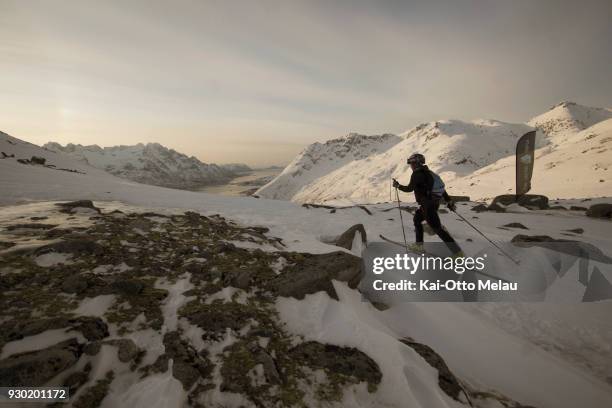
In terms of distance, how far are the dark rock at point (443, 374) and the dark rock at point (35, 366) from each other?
404cm

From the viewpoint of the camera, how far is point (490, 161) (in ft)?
383

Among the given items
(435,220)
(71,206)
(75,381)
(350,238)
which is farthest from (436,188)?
(71,206)

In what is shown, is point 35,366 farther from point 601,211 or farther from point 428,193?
point 601,211

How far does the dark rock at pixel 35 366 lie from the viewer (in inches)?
93.3

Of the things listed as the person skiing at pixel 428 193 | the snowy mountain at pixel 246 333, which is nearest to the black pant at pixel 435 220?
the person skiing at pixel 428 193

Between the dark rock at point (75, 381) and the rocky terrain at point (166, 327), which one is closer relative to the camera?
the dark rock at point (75, 381)

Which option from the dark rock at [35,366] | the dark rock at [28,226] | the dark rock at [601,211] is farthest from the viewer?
the dark rock at [601,211]

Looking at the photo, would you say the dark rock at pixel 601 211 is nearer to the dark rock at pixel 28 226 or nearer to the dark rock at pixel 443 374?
the dark rock at pixel 443 374

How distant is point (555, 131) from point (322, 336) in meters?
228

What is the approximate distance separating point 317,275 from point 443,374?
2.37m

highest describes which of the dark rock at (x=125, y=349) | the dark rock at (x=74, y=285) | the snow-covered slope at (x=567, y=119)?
the snow-covered slope at (x=567, y=119)

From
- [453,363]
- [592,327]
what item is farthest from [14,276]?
[592,327]

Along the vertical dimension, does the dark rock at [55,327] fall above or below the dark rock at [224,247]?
below

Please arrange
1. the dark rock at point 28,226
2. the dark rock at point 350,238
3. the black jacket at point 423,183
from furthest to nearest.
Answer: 1. the dark rock at point 350,238
2. the black jacket at point 423,183
3. the dark rock at point 28,226
